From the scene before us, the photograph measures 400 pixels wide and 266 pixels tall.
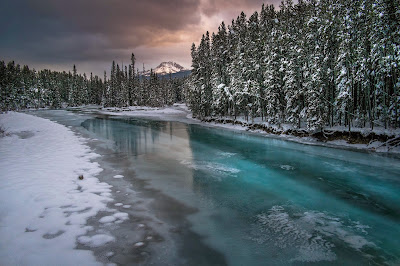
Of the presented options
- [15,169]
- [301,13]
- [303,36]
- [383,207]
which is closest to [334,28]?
[303,36]

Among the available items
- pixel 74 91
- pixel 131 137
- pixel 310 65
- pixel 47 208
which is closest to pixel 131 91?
pixel 74 91

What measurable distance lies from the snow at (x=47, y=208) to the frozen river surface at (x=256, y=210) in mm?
821

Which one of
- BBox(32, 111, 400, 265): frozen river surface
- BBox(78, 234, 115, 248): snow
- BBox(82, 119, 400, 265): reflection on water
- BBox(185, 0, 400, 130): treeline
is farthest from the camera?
BBox(185, 0, 400, 130): treeline

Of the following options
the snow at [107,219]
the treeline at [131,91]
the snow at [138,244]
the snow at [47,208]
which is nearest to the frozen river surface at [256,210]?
the snow at [138,244]

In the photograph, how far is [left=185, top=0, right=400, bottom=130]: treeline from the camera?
20812 millimetres

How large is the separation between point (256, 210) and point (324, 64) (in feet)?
72.1

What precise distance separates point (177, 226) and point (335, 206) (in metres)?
6.20

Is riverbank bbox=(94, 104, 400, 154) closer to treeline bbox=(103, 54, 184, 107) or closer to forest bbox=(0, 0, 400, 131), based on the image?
forest bbox=(0, 0, 400, 131)

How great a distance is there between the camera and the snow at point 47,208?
510 cm

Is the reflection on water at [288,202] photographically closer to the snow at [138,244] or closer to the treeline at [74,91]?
the snow at [138,244]

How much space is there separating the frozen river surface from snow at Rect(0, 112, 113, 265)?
0.82 m

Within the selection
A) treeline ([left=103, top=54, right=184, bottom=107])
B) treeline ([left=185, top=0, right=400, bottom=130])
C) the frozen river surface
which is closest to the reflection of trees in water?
the frozen river surface

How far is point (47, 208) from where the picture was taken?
23.6 feet

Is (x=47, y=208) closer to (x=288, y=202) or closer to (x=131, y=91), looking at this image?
(x=288, y=202)
